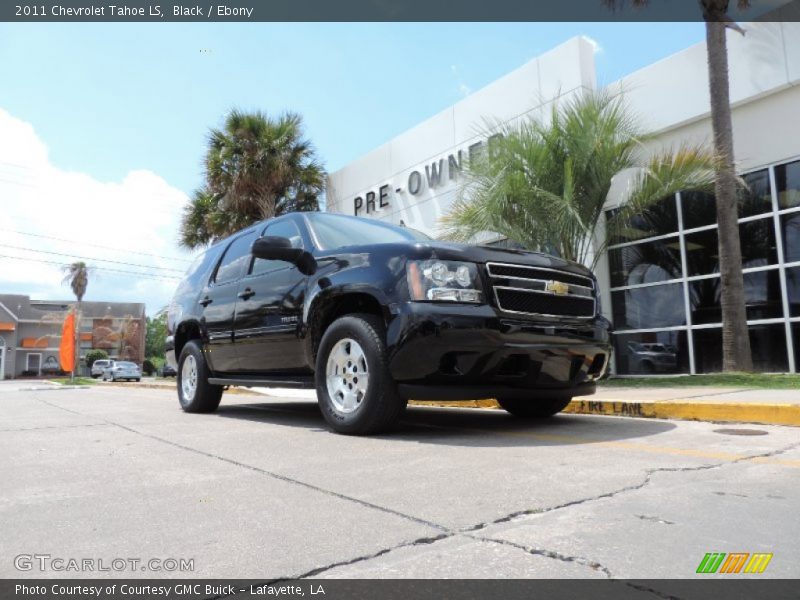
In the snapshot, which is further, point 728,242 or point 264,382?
point 728,242

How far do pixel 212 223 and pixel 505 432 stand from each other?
1557cm

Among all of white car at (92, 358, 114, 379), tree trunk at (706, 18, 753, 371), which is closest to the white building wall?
tree trunk at (706, 18, 753, 371)

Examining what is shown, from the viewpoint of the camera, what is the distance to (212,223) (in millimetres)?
18719

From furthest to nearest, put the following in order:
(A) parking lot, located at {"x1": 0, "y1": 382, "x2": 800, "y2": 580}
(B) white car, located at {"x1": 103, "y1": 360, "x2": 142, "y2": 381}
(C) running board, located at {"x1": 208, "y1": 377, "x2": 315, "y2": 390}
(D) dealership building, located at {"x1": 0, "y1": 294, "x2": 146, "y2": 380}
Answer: (D) dealership building, located at {"x1": 0, "y1": 294, "x2": 146, "y2": 380}
(B) white car, located at {"x1": 103, "y1": 360, "x2": 142, "y2": 381}
(C) running board, located at {"x1": 208, "y1": 377, "x2": 315, "y2": 390}
(A) parking lot, located at {"x1": 0, "y1": 382, "x2": 800, "y2": 580}

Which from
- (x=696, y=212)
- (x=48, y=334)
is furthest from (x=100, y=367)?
(x=696, y=212)

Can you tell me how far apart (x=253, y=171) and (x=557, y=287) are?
48.2ft

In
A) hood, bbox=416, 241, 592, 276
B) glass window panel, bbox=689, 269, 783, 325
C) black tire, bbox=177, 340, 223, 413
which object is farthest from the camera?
glass window panel, bbox=689, 269, 783, 325

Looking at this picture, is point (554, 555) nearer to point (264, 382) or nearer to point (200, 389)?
point (264, 382)

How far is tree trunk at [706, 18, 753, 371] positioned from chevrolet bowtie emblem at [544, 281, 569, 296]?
624cm

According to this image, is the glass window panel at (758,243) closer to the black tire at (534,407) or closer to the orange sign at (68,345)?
the black tire at (534,407)

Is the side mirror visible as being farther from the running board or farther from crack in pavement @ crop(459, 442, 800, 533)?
crack in pavement @ crop(459, 442, 800, 533)

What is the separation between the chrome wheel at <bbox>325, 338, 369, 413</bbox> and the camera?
4.66 metres

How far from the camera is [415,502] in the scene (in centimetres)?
278

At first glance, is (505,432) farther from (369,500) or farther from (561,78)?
(561,78)
